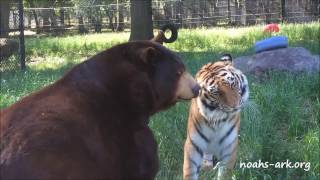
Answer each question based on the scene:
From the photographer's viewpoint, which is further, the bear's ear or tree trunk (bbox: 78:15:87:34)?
tree trunk (bbox: 78:15:87:34)

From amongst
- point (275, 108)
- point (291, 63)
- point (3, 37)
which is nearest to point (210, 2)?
point (3, 37)

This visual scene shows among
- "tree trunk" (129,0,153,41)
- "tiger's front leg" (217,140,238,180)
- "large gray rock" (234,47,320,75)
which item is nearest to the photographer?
"tiger's front leg" (217,140,238,180)

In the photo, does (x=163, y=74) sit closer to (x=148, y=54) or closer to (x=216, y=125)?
(x=148, y=54)

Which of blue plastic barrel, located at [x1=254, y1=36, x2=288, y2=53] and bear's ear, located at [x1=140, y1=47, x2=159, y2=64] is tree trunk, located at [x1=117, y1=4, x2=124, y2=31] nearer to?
blue plastic barrel, located at [x1=254, y1=36, x2=288, y2=53]

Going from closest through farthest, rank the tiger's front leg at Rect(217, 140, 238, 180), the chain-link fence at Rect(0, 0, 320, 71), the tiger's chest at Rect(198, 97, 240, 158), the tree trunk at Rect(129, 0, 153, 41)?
the tiger's front leg at Rect(217, 140, 238, 180)
the tiger's chest at Rect(198, 97, 240, 158)
the tree trunk at Rect(129, 0, 153, 41)
the chain-link fence at Rect(0, 0, 320, 71)

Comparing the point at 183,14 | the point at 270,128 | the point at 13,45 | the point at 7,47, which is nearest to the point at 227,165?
the point at 270,128

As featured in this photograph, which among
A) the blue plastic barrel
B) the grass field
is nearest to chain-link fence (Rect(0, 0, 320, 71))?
the blue plastic barrel

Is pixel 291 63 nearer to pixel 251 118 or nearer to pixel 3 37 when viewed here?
pixel 251 118

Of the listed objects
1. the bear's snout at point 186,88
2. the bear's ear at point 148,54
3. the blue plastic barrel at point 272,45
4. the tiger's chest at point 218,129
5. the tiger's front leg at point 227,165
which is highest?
the bear's ear at point 148,54

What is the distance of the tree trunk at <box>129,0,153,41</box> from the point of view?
47.0 ft

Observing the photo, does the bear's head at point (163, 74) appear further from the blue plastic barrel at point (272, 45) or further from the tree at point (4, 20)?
the tree at point (4, 20)

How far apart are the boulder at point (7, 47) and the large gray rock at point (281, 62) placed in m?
5.83

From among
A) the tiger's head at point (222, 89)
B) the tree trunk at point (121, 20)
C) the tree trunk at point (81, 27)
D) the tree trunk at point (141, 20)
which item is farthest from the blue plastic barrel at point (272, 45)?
the tree trunk at point (81, 27)

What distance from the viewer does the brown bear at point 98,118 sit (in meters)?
2.19
